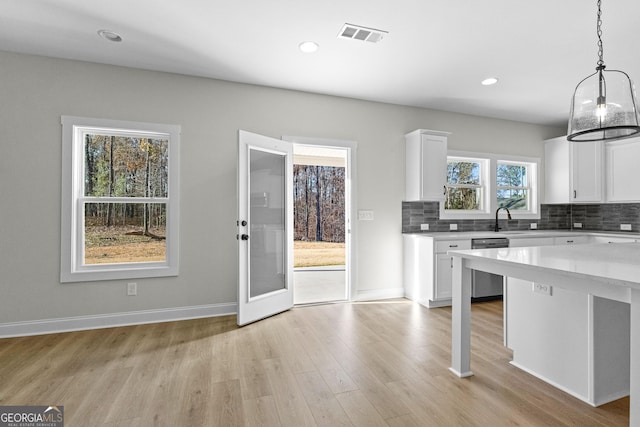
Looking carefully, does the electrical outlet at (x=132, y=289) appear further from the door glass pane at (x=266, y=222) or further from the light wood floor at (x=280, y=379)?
the door glass pane at (x=266, y=222)

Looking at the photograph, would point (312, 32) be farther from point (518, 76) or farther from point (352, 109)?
point (518, 76)

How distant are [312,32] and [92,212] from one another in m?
2.77

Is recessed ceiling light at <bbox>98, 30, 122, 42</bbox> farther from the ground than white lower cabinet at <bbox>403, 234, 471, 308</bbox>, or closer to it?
farther from the ground

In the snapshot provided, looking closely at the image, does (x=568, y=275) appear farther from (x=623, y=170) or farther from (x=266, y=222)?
(x=623, y=170)

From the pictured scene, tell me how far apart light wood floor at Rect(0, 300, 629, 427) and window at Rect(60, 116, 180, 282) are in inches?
26.0

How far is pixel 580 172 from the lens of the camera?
4770 millimetres

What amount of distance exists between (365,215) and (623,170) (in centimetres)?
380

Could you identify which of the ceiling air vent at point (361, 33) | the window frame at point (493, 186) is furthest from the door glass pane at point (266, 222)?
the window frame at point (493, 186)

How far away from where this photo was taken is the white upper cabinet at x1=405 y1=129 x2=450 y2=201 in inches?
161

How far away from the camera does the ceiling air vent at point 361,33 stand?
257cm

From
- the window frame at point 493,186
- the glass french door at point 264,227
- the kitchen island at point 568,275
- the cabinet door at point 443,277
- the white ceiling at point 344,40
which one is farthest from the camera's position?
the window frame at point 493,186

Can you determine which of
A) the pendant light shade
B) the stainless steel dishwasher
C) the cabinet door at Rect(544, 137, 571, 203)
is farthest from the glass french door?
the cabinet door at Rect(544, 137, 571, 203)

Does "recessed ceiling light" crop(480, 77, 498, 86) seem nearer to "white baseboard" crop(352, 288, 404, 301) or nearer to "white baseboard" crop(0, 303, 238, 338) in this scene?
"white baseboard" crop(352, 288, 404, 301)

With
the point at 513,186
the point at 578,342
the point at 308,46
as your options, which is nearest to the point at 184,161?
the point at 308,46
